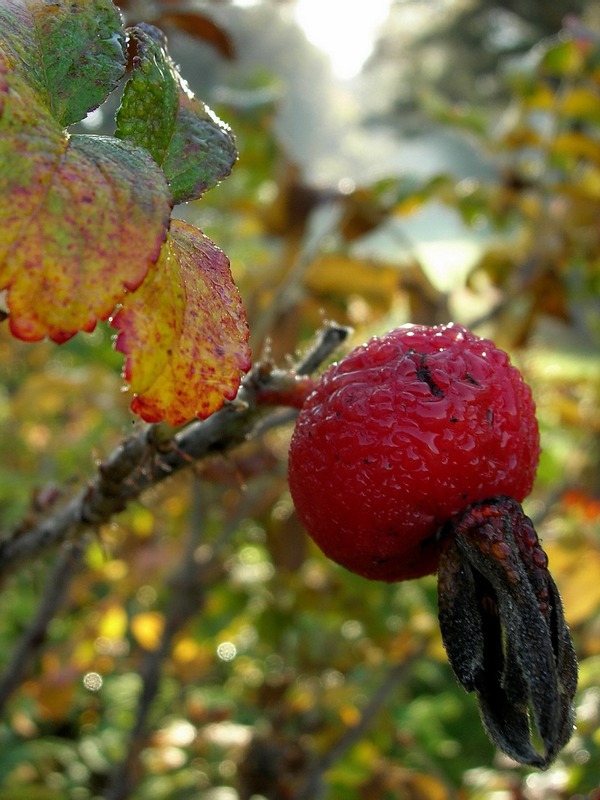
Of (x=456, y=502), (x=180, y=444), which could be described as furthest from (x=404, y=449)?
(x=180, y=444)

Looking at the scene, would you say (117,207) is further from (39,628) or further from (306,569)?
(306,569)

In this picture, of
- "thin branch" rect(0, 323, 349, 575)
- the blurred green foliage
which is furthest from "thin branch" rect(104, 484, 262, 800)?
"thin branch" rect(0, 323, 349, 575)

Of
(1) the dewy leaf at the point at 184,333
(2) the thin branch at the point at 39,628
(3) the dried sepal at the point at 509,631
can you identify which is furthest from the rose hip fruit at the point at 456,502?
(2) the thin branch at the point at 39,628

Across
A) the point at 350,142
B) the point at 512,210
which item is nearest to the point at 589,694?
the point at 512,210

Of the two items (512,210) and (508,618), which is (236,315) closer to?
(508,618)

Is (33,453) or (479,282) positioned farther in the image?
(33,453)

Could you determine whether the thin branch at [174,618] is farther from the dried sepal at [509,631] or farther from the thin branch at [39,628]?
the dried sepal at [509,631]
